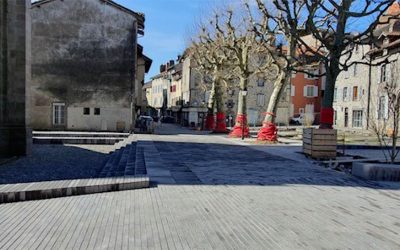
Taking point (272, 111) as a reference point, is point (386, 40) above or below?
above

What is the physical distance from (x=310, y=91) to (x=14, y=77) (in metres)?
54.2

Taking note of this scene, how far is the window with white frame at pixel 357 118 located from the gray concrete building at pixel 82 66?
2490cm

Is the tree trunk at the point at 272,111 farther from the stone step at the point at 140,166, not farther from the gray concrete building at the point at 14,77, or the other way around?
the gray concrete building at the point at 14,77

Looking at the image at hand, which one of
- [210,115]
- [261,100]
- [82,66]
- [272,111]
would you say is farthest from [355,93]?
[82,66]

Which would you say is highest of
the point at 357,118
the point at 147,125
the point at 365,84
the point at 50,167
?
the point at 365,84

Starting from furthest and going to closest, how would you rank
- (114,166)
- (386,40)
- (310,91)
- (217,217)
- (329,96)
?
(310,91) < (386,40) < (329,96) < (114,166) < (217,217)

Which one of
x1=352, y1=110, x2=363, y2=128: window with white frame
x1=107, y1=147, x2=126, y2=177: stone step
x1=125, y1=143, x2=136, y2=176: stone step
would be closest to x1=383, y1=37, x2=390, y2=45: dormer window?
x1=352, y1=110, x2=363, y2=128: window with white frame

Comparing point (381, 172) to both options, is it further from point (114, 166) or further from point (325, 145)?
point (114, 166)

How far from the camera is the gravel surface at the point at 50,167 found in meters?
10.2

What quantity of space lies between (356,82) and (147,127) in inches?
944

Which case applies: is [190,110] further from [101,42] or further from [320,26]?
[320,26]

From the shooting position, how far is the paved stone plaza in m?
5.10

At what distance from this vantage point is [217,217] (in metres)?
6.25

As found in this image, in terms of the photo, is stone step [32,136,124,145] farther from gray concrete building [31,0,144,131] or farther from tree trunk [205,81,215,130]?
tree trunk [205,81,215,130]
